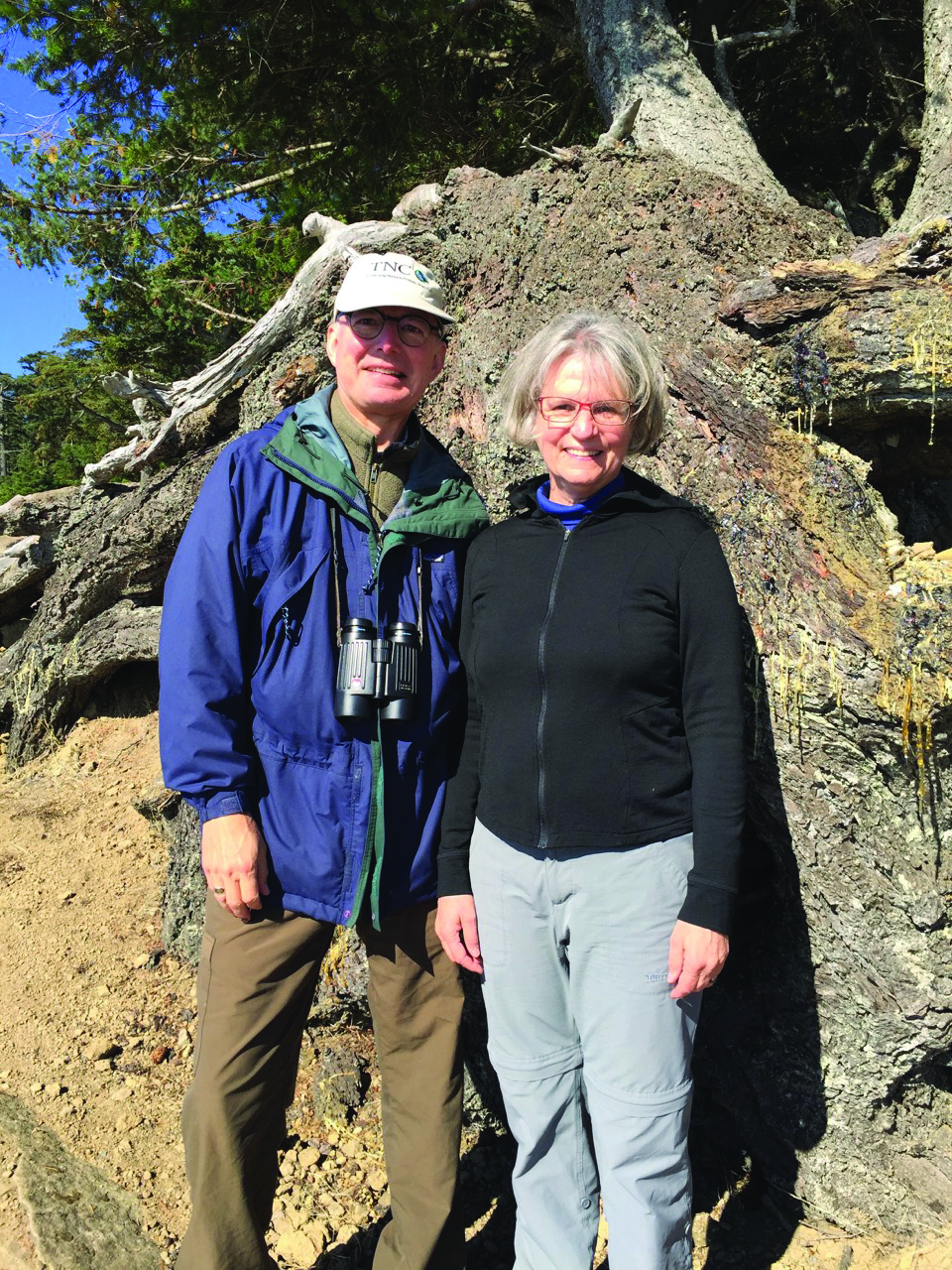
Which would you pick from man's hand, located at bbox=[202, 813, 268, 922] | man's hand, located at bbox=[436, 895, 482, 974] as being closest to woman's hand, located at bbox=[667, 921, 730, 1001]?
man's hand, located at bbox=[436, 895, 482, 974]

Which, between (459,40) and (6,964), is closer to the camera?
(6,964)

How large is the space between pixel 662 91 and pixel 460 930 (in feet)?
17.7

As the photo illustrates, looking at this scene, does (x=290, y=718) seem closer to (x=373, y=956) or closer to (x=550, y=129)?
(x=373, y=956)

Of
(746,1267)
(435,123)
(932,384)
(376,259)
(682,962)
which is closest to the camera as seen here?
(682,962)

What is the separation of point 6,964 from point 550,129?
29.5 ft

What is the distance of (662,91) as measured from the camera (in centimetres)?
566

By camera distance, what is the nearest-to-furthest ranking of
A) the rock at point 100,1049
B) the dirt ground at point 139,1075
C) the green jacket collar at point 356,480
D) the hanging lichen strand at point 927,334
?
the green jacket collar at point 356,480, the hanging lichen strand at point 927,334, the dirt ground at point 139,1075, the rock at point 100,1049

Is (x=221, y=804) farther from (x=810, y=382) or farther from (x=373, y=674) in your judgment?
(x=810, y=382)

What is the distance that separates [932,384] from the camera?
295 centimetres

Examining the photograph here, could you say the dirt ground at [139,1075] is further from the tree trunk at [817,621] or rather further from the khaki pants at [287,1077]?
the khaki pants at [287,1077]

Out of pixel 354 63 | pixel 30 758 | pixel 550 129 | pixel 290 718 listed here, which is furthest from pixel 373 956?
pixel 550 129

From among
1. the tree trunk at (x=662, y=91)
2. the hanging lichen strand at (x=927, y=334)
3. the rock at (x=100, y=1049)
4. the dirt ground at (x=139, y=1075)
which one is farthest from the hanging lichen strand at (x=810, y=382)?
the rock at (x=100, y=1049)

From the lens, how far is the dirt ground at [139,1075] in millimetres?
3260

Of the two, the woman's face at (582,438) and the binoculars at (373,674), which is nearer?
the woman's face at (582,438)
